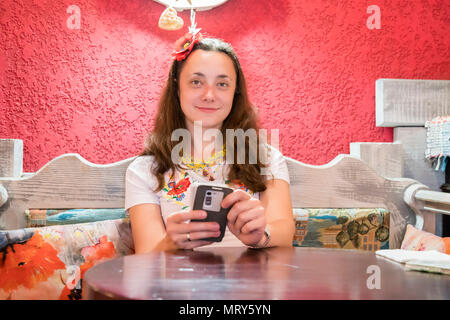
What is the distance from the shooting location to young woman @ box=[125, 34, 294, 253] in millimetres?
1246

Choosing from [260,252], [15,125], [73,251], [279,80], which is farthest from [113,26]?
[260,252]

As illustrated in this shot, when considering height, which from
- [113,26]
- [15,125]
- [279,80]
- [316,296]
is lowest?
[316,296]

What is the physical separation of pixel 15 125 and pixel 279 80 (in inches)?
45.9

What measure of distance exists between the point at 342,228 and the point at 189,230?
2.59 feet

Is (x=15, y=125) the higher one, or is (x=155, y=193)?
(x=15, y=125)

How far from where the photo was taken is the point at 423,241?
1377 mm

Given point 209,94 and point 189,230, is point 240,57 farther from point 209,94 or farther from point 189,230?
point 189,230

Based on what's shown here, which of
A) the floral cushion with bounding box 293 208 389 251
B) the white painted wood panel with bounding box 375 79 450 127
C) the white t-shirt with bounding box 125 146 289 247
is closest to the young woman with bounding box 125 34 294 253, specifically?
the white t-shirt with bounding box 125 146 289 247

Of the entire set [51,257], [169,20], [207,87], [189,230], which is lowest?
[51,257]

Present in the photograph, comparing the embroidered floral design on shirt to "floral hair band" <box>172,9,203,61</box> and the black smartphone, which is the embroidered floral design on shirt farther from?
"floral hair band" <box>172,9,203,61</box>

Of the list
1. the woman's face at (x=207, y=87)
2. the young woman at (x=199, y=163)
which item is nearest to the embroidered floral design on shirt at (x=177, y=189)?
the young woman at (x=199, y=163)

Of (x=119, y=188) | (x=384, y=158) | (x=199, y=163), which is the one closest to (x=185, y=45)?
(x=199, y=163)

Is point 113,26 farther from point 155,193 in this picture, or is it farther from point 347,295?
point 347,295

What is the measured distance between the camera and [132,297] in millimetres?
572
